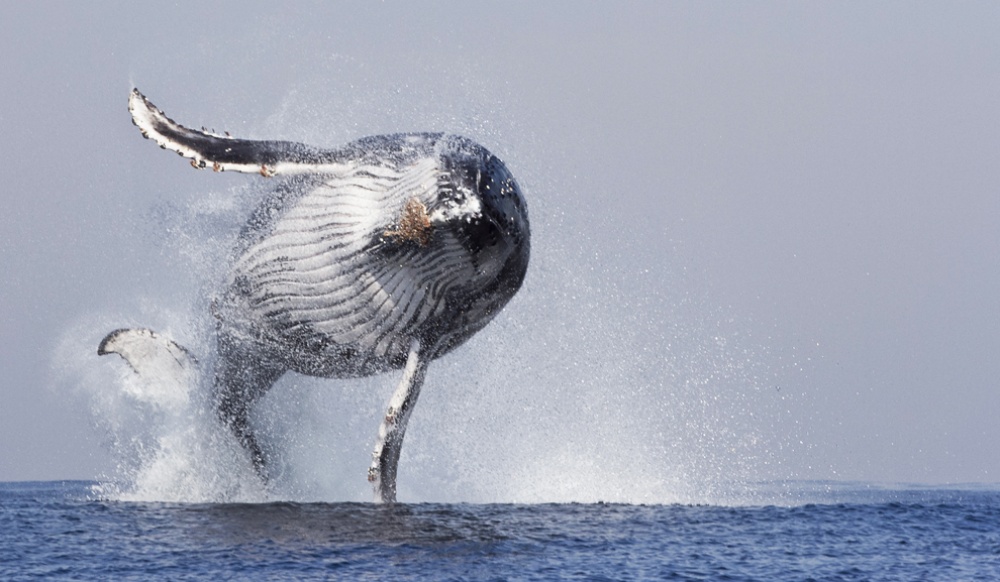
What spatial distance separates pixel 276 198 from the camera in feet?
63.0

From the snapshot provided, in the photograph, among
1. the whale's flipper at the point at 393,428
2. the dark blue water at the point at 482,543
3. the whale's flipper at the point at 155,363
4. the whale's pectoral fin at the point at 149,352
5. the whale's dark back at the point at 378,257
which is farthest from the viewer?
the whale's pectoral fin at the point at 149,352

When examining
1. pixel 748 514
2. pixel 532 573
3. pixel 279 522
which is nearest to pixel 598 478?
pixel 748 514

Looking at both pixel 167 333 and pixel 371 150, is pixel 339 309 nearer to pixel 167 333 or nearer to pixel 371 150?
pixel 371 150

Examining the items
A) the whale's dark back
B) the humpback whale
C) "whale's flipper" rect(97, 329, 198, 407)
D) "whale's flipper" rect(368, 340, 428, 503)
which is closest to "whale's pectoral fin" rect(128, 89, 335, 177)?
the humpback whale

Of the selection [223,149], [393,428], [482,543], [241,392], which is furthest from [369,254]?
[241,392]

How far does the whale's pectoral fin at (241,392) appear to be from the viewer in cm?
2075

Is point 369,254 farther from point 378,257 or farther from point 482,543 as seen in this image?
point 482,543

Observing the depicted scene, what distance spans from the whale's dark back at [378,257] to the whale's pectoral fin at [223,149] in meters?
0.31

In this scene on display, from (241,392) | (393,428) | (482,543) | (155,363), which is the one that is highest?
(155,363)

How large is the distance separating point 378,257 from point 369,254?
130 millimetres

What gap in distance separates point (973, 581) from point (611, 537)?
433 cm

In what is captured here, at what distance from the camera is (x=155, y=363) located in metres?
22.2

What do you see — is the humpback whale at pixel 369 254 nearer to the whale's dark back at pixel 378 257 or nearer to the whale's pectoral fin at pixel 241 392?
the whale's dark back at pixel 378 257

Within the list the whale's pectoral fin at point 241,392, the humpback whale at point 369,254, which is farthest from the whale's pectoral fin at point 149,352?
the humpback whale at point 369,254
